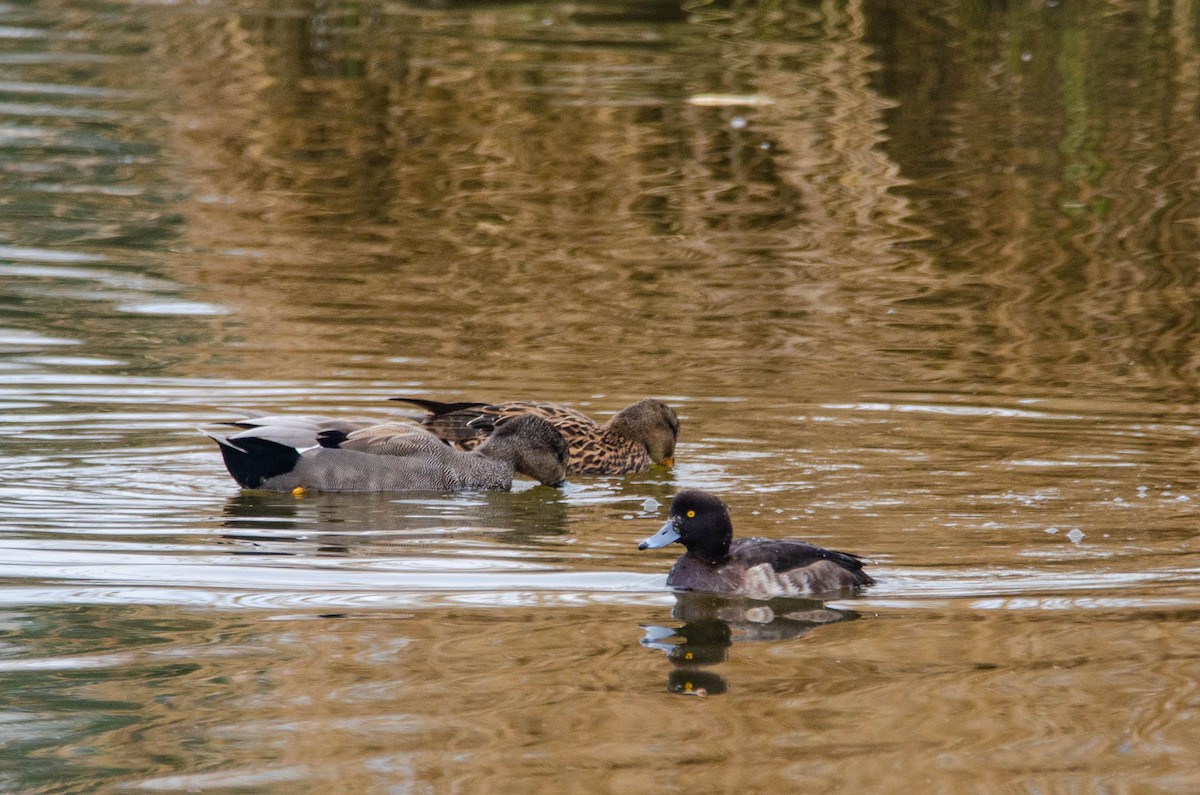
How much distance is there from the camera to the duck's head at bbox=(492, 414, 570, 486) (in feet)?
32.6

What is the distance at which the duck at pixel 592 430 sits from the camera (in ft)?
33.6

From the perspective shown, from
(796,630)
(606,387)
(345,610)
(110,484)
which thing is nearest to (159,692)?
(345,610)

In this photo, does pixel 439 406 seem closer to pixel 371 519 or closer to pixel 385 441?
pixel 385 441

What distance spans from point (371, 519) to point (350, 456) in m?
0.67

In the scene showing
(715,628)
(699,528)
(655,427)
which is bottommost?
(715,628)

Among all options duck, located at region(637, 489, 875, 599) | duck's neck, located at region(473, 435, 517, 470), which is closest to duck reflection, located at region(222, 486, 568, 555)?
duck's neck, located at region(473, 435, 517, 470)

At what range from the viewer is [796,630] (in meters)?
7.16

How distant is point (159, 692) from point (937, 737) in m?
2.38

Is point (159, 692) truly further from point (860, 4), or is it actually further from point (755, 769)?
point (860, 4)

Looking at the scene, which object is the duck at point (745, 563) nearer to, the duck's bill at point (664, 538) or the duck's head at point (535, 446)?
the duck's bill at point (664, 538)

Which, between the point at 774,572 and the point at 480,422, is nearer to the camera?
the point at 774,572

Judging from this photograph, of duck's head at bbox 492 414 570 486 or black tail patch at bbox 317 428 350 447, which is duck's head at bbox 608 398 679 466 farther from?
black tail patch at bbox 317 428 350 447

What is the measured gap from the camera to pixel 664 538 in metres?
7.86

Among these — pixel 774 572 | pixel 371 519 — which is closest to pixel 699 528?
pixel 774 572
